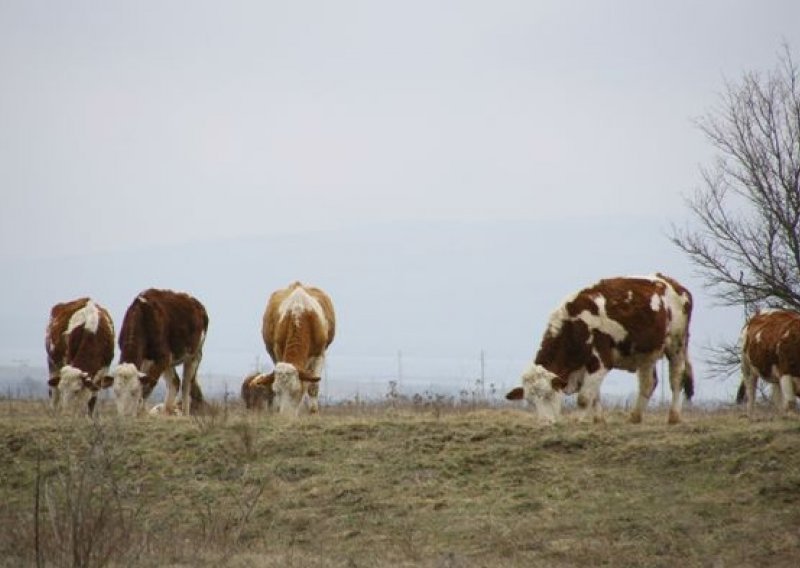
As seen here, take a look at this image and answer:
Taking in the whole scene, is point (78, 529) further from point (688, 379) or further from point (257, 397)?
point (257, 397)

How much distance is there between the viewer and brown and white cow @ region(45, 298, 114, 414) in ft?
82.8

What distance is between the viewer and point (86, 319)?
88.3ft

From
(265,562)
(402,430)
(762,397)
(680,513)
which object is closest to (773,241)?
(762,397)

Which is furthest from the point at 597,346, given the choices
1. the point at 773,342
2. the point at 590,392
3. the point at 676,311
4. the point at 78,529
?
the point at 78,529

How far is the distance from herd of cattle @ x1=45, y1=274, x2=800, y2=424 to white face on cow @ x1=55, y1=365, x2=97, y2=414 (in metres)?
0.02

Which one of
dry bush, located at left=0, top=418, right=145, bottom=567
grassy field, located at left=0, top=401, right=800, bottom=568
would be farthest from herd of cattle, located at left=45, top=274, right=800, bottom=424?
dry bush, located at left=0, top=418, right=145, bottom=567

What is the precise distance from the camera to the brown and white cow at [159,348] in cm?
2509

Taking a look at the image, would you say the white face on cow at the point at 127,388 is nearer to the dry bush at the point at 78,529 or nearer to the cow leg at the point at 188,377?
the cow leg at the point at 188,377

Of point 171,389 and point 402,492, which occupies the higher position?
point 171,389

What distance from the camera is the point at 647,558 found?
15320mm

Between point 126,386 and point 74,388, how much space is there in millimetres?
938

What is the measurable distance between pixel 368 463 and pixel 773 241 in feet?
43.7

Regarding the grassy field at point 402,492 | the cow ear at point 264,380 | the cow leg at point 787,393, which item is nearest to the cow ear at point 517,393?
the grassy field at point 402,492

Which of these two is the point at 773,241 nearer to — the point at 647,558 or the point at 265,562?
the point at 647,558
